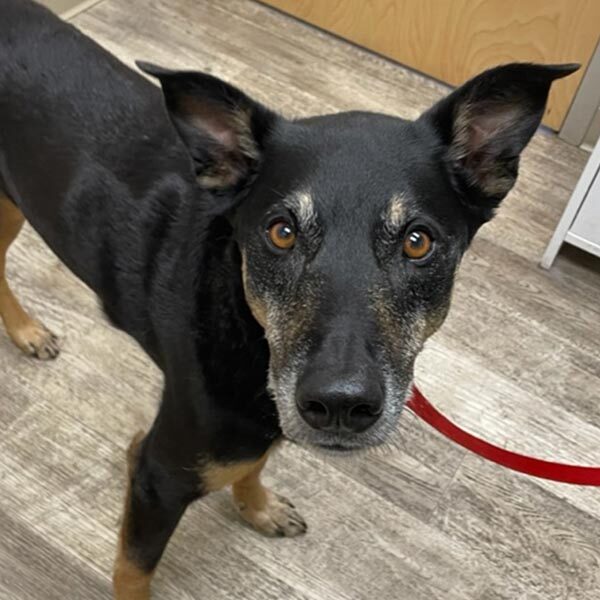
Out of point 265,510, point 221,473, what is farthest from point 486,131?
point 265,510

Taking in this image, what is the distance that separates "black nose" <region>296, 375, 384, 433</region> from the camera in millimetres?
1180

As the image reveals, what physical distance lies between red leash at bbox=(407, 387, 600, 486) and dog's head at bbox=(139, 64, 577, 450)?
372 millimetres

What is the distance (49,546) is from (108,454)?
279 millimetres

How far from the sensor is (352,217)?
129cm

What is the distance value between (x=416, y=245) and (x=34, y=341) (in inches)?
54.8

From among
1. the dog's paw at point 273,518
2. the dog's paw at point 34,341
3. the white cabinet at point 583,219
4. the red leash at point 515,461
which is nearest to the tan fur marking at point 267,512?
the dog's paw at point 273,518

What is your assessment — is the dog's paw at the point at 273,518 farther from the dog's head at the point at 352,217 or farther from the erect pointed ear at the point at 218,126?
the erect pointed ear at the point at 218,126

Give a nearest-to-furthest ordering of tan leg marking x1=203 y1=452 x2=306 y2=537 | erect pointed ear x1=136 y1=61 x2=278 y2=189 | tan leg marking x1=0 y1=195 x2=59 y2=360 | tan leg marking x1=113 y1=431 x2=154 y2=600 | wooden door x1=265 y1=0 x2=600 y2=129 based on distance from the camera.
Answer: erect pointed ear x1=136 y1=61 x2=278 y2=189
tan leg marking x1=113 y1=431 x2=154 y2=600
tan leg marking x1=203 y1=452 x2=306 y2=537
tan leg marking x1=0 y1=195 x2=59 y2=360
wooden door x1=265 y1=0 x2=600 y2=129

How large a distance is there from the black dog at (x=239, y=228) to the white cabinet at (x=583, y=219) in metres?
1.17

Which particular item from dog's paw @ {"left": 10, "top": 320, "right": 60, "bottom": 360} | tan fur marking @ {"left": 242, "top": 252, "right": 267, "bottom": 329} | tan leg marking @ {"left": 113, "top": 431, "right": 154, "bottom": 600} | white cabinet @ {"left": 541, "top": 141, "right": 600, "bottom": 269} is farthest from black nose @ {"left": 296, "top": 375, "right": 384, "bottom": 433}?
white cabinet @ {"left": 541, "top": 141, "right": 600, "bottom": 269}

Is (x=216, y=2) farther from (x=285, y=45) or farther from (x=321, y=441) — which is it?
(x=321, y=441)

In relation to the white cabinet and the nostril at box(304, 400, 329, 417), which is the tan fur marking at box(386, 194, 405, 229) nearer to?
the nostril at box(304, 400, 329, 417)

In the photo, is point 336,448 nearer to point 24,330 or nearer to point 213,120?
point 213,120

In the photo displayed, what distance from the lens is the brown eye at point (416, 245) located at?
1309 millimetres
